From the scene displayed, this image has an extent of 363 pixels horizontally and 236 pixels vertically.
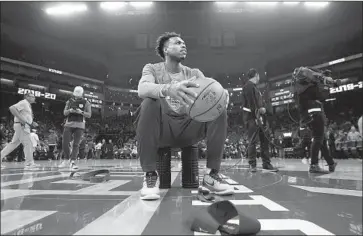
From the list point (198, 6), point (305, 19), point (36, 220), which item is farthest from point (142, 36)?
point (36, 220)

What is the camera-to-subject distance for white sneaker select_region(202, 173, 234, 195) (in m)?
1.41

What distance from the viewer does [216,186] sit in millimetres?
1457

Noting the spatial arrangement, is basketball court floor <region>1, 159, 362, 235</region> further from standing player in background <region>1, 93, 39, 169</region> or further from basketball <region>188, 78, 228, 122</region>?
standing player in background <region>1, 93, 39, 169</region>

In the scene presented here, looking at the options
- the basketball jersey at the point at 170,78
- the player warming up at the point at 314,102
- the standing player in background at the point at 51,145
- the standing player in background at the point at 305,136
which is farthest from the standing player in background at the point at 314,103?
the standing player in background at the point at 51,145

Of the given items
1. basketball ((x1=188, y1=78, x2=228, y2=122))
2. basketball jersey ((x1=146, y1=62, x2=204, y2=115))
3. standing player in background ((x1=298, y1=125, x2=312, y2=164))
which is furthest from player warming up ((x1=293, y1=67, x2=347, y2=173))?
basketball ((x1=188, y1=78, x2=228, y2=122))

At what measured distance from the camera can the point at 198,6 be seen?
8.27 meters

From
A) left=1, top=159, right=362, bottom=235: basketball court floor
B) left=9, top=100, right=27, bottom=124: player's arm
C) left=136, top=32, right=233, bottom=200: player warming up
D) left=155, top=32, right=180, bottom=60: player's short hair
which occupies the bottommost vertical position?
left=1, top=159, right=362, bottom=235: basketball court floor

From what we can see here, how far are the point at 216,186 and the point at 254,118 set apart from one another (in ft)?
6.47

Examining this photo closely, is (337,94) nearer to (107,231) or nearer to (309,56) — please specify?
(309,56)

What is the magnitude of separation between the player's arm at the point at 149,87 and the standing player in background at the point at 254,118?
6.56 ft

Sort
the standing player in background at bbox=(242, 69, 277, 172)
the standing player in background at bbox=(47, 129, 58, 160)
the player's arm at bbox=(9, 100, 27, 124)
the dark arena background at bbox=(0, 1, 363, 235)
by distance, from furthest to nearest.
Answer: the standing player in background at bbox=(47, 129, 58, 160)
the player's arm at bbox=(9, 100, 27, 124)
the standing player in background at bbox=(242, 69, 277, 172)
the dark arena background at bbox=(0, 1, 363, 235)

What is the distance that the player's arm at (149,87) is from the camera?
1.30 metres

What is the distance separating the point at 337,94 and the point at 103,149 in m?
15.1

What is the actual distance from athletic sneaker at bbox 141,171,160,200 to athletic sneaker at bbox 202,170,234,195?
290 millimetres
